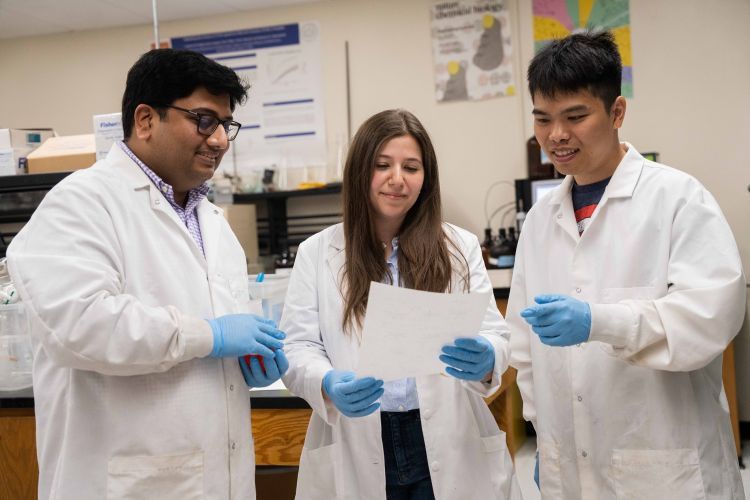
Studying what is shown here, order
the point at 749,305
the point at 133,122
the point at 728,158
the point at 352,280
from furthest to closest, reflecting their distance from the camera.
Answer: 1. the point at 728,158
2. the point at 749,305
3. the point at 352,280
4. the point at 133,122

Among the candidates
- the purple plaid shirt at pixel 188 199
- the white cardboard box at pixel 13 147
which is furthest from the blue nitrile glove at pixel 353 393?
the white cardboard box at pixel 13 147

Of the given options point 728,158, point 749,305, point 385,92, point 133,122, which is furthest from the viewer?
point 385,92

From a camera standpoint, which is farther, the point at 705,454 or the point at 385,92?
the point at 385,92

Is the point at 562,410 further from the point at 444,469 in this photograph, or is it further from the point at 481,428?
the point at 444,469

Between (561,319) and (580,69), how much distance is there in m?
0.53

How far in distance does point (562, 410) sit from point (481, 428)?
18 centimetres

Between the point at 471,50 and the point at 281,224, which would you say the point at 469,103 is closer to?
the point at 471,50

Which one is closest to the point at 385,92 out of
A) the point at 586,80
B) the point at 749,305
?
the point at 749,305

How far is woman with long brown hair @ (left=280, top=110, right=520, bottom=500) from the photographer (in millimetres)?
1457

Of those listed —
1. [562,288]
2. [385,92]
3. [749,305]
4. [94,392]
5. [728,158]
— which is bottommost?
[749,305]

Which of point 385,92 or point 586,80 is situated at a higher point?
point 385,92

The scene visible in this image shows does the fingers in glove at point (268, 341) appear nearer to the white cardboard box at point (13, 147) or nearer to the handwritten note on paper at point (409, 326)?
the handwritten note on paper at point (409, 326)

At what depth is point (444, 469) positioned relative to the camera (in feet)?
4.77

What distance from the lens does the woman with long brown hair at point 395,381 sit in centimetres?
146
